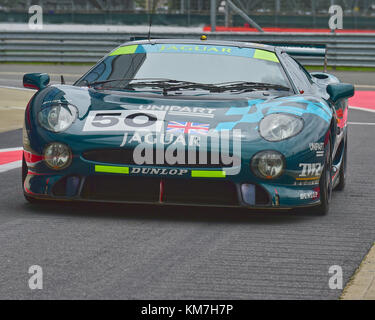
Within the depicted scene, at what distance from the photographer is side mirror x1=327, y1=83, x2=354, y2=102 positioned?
7537 mm

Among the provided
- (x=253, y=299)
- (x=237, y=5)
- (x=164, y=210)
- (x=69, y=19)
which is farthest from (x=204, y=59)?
(x=69, y=19)

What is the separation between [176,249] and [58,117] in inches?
56.4

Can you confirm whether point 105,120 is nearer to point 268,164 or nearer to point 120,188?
point 120,188

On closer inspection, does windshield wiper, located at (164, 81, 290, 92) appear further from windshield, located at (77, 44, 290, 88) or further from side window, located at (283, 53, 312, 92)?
side window, located at (283, 53, 312, 92)

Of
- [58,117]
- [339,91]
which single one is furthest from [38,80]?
[339,91]

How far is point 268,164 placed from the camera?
6273 mm

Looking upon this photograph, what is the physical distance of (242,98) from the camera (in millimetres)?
6727

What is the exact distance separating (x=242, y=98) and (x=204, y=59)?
0.74 meters

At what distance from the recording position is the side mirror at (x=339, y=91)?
297 inches

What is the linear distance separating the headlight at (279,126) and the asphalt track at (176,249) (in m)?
0.57
